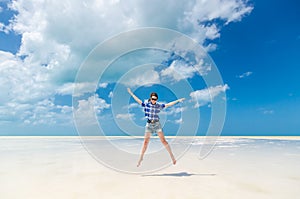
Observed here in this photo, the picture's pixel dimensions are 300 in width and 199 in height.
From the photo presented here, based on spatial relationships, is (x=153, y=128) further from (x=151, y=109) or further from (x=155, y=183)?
(x=155, y=183)

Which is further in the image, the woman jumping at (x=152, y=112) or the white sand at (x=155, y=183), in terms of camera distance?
the woman jumping at (x=152, y=112)

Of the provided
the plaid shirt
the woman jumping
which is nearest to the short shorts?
the woman jumping

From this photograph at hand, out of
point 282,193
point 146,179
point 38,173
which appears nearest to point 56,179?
point 38,173

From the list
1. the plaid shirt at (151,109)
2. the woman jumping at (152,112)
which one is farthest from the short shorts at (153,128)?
the plaid shirt at (151,109)

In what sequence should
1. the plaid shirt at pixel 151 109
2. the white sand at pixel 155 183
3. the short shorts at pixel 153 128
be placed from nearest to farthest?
the white sand at pixel 155 183 → the plaid shirt at pixel 151 109 → the short shorts at pixel 153 128

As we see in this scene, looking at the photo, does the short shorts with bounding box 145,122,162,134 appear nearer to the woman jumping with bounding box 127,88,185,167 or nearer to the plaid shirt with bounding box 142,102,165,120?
the woman jumping with bounding box 127,88,185,167

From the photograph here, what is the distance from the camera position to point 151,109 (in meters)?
6.59

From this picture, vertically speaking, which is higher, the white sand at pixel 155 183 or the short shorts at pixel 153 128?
the short shorts at pixel 153 128

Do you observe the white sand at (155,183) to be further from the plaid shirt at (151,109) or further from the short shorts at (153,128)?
the plaid shirt at (151,109)

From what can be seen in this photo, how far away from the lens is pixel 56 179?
5.27m

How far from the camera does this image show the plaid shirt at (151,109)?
6582 mm

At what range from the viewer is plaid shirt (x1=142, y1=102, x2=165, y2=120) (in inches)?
259

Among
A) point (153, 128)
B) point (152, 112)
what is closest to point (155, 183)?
point (153, 128)

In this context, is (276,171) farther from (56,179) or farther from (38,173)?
(38,173)
